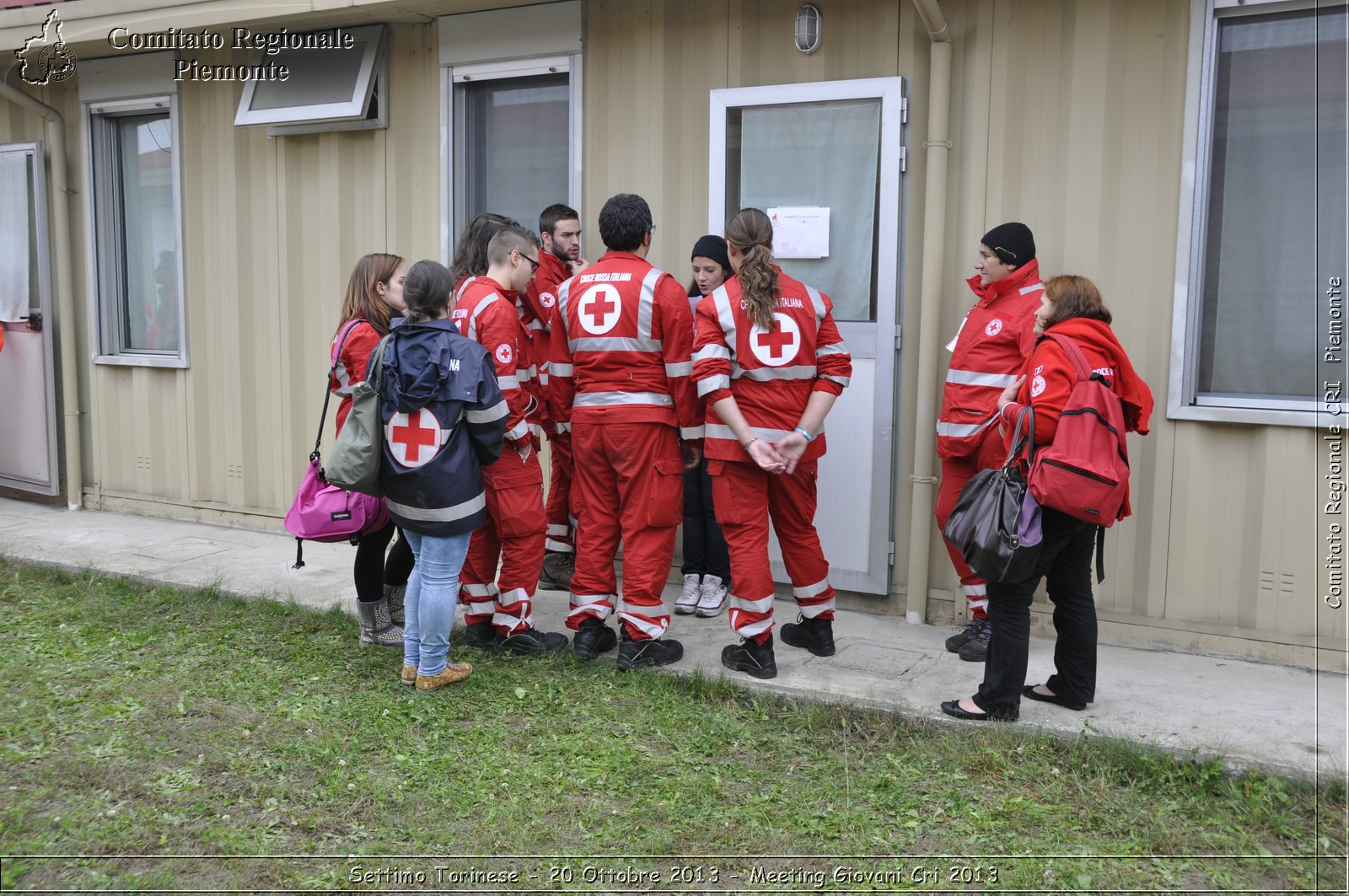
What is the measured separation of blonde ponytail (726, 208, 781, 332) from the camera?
4.57 m

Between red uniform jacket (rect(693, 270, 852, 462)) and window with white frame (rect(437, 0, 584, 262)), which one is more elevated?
window with white frame (rect(437, 0, 584, 262))

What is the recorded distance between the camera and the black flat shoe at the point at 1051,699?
4.25 metres

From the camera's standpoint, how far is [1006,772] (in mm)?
3812

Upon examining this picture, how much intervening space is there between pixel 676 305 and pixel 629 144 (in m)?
1.90

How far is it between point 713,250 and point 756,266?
1013 millimetres

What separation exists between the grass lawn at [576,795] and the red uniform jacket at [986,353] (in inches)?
54.8

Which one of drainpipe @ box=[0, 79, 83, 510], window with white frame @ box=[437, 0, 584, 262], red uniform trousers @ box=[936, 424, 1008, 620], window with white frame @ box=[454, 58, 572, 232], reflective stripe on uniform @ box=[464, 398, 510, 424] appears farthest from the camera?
drainpipe @ box=[0, 79, 83, 510]

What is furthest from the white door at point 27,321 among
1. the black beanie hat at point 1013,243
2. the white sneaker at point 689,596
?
the black beanie hat at point 1013,243

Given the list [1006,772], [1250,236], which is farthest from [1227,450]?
[1006,772]

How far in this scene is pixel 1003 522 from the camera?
3.93 meters

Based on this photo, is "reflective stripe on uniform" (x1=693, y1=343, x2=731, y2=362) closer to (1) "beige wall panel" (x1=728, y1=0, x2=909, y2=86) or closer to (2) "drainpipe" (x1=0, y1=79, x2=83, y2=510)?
(1) "beige wall panel" (x1=728, y1=0, x2=909, y2=86)

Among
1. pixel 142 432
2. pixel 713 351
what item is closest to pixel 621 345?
pixel 713 351

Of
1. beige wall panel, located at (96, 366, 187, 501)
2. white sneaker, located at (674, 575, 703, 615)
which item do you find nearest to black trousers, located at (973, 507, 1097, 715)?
white sneaker, located at (674, 575, 703, 615)

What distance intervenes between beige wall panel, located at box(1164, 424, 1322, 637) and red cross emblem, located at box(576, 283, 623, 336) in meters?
2.62
